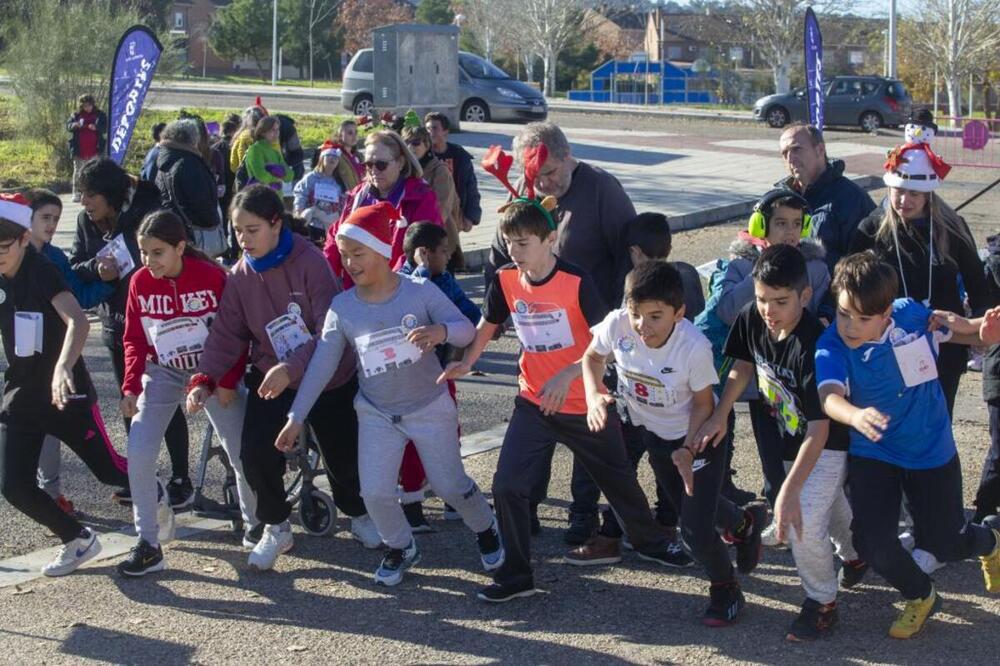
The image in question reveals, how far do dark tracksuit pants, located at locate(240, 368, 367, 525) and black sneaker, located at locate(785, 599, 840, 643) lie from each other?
215 cm

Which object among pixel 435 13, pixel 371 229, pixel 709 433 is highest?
pixel 435 13

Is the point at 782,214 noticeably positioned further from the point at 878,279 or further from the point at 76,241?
the point at 76,241

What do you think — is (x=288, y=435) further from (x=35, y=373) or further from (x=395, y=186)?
(x=395, y=186)

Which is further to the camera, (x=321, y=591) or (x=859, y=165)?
(x=859, y=165)

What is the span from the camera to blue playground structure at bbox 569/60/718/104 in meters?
57.1

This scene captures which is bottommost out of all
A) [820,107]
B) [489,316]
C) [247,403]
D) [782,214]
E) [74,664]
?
[74,664]

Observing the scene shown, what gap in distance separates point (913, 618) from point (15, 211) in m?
4.20

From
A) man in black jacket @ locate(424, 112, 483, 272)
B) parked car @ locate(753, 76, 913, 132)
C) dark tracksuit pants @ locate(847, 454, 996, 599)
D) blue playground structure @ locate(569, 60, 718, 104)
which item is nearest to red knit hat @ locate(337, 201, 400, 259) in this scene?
dark tracksuit pants @ locate(847, 454, 996, 599)

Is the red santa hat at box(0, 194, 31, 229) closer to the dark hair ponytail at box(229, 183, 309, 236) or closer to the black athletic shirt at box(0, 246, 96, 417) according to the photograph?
the black athletic shirt at box(0, 246, 96, 417)

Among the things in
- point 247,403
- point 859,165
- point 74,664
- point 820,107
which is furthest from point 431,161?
point 859,165

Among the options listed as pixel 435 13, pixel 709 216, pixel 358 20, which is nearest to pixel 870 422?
pixel 709 216

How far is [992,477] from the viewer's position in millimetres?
5992

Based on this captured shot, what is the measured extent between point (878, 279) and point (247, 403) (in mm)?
2834

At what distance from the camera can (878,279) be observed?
4641 millimetres
